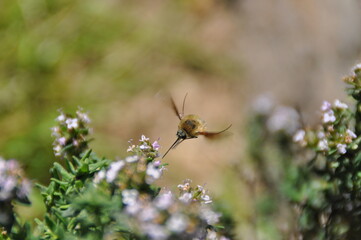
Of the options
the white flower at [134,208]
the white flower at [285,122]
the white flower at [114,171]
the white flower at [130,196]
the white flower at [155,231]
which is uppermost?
the white flower at [285,122]

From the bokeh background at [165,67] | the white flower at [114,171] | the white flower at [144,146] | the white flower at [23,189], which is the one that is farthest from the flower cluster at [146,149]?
the bokeh background at [165,67]

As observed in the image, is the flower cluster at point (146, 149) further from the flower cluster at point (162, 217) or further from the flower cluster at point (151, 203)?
the flower cluster at point (162, 217)

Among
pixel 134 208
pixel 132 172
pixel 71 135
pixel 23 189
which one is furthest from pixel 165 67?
pixel 134 208

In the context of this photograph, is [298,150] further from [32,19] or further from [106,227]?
[32,19]

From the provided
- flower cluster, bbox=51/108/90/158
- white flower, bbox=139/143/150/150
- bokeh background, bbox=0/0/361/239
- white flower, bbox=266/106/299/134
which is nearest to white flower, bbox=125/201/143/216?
white flower, bbox=139/143/150/150

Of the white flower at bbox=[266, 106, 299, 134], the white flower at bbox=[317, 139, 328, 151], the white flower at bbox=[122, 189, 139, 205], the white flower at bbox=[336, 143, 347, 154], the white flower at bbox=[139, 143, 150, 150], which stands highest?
the white flower at bbox=[266, 106, 299, 134]

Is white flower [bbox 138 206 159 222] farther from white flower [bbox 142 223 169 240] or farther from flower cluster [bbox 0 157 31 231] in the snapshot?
flower cluster [bbox 0 157 31 231]

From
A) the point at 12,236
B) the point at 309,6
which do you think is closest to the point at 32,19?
the point at 309,6
